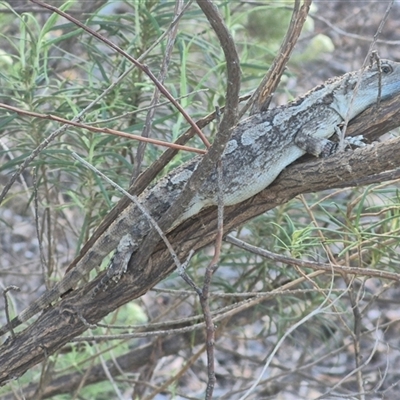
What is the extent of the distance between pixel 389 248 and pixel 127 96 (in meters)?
1.06

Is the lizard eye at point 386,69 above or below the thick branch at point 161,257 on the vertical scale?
above

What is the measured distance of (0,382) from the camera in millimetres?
2039

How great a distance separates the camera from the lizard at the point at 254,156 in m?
1.93

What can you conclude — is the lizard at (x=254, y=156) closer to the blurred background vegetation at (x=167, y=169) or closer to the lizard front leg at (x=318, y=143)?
the lizard front leg at (x=318, y=143)

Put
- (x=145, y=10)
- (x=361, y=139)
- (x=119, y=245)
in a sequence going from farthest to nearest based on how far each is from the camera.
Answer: (x=145, y=10), (x=119, y=245), (x=361, y=139)

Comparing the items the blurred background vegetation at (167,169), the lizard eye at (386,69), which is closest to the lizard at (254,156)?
the lizard eye at (386,69)

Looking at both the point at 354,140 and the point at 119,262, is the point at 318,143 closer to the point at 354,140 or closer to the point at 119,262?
the point at 354,140

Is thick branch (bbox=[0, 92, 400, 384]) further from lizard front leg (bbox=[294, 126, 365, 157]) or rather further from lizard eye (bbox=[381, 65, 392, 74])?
lizard eye (bbox=[381, 65, 392, 74])

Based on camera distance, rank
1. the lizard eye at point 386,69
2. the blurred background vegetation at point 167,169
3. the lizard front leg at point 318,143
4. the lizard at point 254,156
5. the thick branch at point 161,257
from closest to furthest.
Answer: the thick branch at point 161,257, the lizard front leg at point 318,143, the lizard at point 254,156, the lizard eye at point 386,69, the blurred background vegetation at point 167,169

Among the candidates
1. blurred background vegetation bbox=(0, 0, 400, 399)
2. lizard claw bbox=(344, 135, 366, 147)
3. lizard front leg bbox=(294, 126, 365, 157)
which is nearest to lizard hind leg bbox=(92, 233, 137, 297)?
blurred background vegetation bbox=(0, 0, 400, 399)

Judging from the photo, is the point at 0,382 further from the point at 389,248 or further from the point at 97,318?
the point at 389,248

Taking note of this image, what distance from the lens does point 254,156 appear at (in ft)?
6.72

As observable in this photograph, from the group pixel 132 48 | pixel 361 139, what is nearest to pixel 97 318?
pixel 361 139

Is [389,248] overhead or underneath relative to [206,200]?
underneath
